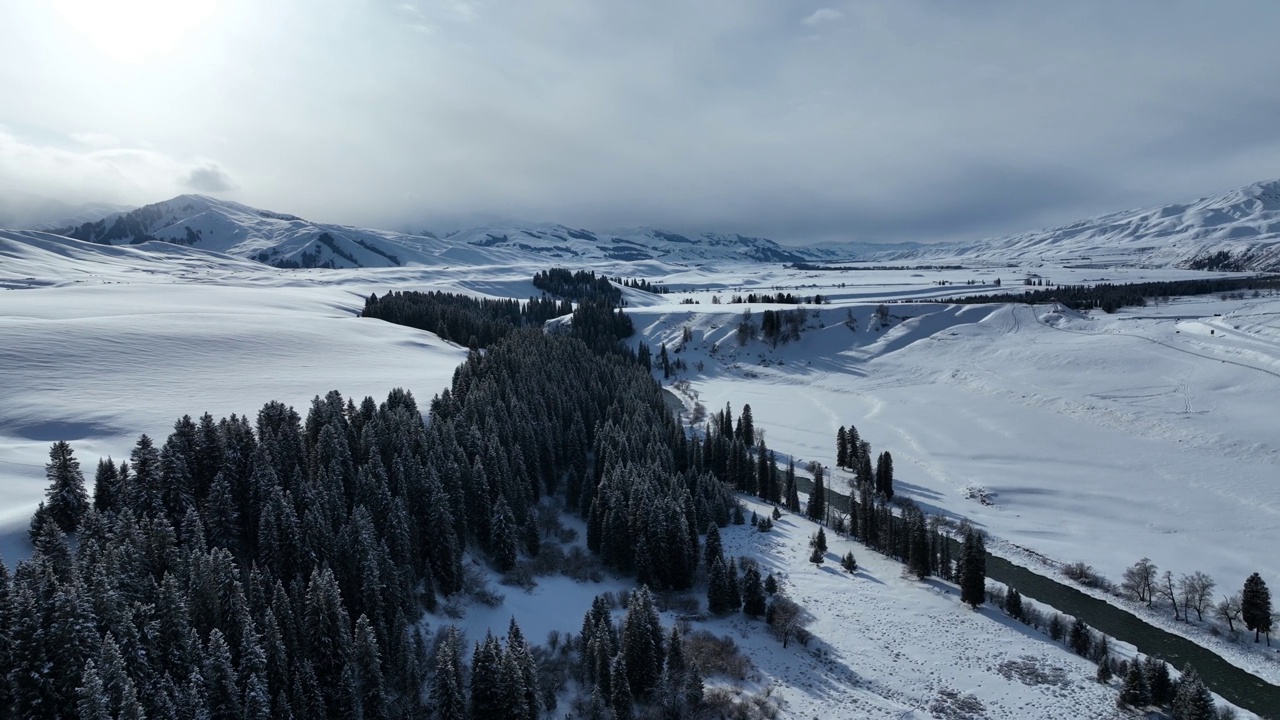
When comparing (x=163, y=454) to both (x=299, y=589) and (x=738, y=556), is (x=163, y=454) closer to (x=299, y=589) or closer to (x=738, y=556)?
(x=299, y=589)

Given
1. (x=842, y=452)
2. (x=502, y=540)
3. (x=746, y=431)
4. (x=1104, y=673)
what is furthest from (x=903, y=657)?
(x=746, y=431)

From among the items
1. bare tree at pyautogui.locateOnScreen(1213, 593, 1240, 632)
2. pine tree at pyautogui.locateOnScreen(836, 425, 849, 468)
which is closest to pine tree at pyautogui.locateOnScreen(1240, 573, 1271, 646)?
bare tree at pyautogui.locateOnScreen(1213, 593, 1240, 632)

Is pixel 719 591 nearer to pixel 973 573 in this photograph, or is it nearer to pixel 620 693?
pixel 620 693

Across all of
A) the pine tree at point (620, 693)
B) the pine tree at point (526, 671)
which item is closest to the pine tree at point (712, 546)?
the pine tree at point (620, 693)

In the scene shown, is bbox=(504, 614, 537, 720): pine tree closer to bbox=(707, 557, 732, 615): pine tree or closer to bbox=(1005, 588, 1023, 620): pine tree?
bbox=(707, 557, 732, 615): pine tree

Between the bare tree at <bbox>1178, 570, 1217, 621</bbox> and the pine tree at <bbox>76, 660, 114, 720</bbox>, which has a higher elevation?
the pine tree at <bbox>76, 660, 114, 720</bbox>

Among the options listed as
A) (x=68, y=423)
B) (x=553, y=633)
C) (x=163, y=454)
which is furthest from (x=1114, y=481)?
(x=68, y=423)

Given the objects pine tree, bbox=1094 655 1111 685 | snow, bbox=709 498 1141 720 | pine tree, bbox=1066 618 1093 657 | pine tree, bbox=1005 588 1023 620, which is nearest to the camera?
snow, bbox=709 498 1141 720

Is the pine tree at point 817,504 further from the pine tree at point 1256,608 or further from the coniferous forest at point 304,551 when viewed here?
the pine tree at point 1256,608
